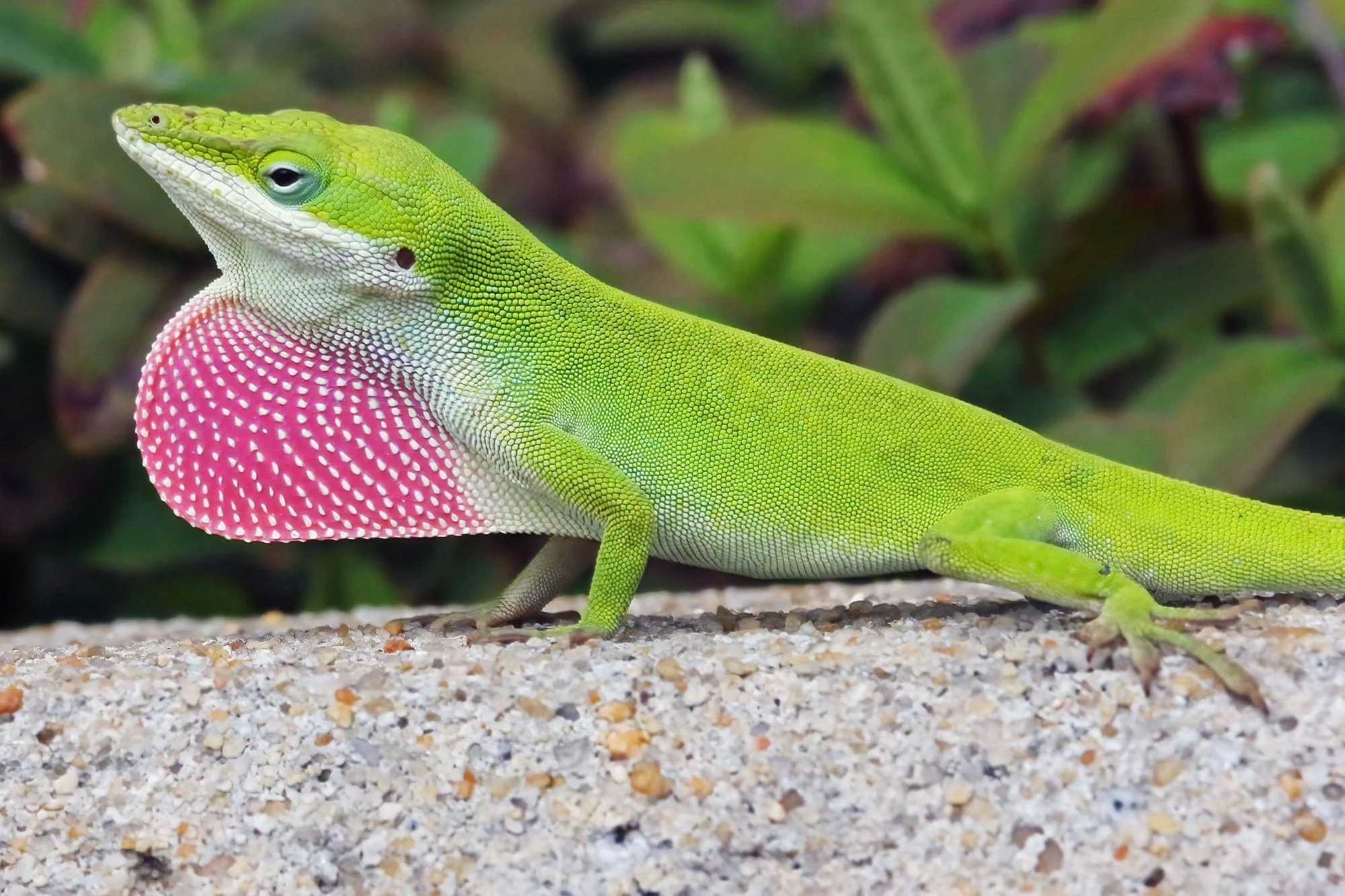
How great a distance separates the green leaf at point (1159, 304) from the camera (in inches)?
128

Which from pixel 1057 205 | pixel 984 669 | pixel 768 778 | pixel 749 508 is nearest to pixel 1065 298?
pixel 1057 205

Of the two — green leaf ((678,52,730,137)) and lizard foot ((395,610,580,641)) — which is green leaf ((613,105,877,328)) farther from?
lizard foot ((395,610,580,641))

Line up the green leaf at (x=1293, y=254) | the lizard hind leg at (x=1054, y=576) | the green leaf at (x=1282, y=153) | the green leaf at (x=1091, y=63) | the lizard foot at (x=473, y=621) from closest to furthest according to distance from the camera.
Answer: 1. the lizard hind leg at (x=1054, y=576)
2. the lizard foot at (x=473, y=621)
3. the green leaf at (x=1293, y=254)
4. the green leaf at (x=1091, y=63)
5. the green leaf at (x=1282, y=153)

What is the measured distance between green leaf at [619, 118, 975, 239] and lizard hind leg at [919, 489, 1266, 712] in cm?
113

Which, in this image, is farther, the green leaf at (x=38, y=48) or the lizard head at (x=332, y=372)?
the green leaf at (x=38, y=48)

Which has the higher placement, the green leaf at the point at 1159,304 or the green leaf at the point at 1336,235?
the green leaf at the point at 1336,235

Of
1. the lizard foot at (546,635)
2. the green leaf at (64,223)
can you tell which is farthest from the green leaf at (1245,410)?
the green leaf at (64,223)

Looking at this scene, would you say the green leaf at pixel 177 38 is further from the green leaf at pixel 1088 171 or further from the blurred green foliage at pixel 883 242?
the green leaf at pixel 1088 171

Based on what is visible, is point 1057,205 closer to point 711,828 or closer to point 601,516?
point 601,516

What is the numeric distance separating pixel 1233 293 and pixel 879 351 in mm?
940

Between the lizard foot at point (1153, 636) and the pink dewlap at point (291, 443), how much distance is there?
2.72 ft

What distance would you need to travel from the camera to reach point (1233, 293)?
3.23 metres

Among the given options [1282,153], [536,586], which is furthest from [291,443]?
[1282,153]

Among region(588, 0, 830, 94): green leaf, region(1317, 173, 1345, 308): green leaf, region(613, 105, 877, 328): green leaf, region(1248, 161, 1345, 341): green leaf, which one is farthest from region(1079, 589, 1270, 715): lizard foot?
region(588, 0, 830, 94): green leaf
